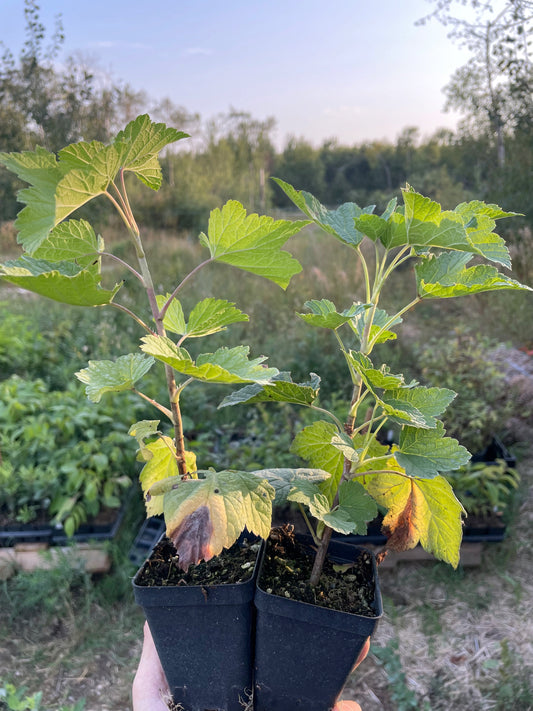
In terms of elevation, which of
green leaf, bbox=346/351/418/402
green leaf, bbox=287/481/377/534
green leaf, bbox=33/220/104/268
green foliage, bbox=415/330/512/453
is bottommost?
green foliage, bbox=415/330/512/453

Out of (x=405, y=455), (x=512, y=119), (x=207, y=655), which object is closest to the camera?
(x=405, y=455)

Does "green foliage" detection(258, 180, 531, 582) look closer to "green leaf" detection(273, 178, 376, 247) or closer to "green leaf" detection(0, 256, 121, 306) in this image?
"green leaf" detection(273, 178, 376, 247)

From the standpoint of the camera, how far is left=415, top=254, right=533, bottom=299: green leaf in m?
0.68

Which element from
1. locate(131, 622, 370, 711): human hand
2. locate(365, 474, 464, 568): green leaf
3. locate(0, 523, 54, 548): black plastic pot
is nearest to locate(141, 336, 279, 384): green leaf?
locate(365, 474, 464, 568): green leaf

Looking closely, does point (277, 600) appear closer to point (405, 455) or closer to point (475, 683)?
point (405, 455)

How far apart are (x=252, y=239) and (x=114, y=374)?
308 mm

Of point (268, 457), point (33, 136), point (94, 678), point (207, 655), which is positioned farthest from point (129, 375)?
point (33, 136)

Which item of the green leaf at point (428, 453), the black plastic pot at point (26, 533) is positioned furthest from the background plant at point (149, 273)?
the black plastic pot at point (26, 533)

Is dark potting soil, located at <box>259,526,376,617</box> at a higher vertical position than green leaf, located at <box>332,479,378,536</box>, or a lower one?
lower

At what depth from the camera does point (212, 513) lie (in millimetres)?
700

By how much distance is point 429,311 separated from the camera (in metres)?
5.81

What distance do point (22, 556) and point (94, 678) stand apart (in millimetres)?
689

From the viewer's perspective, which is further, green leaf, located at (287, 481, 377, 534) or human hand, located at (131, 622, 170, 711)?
human hand, located at (131, 622, 170, 711)

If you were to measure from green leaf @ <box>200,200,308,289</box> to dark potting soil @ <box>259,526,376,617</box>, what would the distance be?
1.76 ft
